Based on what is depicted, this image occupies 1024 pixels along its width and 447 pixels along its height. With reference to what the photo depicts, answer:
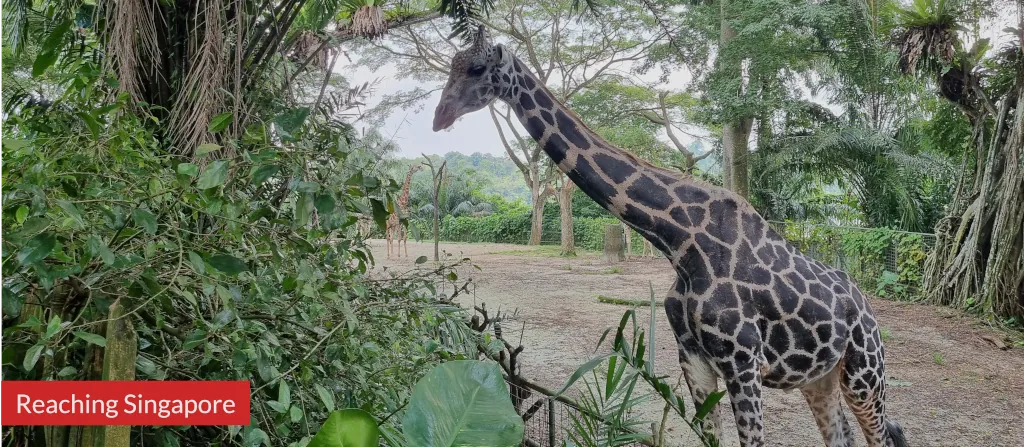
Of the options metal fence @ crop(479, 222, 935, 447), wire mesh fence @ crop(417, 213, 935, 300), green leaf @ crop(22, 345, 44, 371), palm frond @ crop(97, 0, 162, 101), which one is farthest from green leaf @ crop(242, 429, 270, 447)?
wire mesh fence @ crop(417, 213, 935, 300)

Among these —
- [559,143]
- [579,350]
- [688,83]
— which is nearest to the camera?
[559,143]

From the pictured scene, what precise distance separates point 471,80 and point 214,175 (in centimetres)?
143

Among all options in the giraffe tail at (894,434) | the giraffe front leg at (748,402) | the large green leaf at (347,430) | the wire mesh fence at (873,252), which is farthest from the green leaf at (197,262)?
the wire mesh fence at (873,252)

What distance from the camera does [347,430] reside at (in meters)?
0.59

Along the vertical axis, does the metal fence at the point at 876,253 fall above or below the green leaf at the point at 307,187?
below

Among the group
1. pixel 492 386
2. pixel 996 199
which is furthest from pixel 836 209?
pixel 492 386

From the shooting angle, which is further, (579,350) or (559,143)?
(579,350)

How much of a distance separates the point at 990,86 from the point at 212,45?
826 cm

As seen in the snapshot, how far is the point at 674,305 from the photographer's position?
2.06m

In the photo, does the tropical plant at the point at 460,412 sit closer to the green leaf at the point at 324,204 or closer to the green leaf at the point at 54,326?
the green leaf at the point at 324,204

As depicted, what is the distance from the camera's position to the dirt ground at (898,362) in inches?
145

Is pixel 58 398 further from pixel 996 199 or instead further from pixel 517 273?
pixel 517 273

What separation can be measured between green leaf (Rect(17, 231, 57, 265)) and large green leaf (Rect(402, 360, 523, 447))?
47 cm

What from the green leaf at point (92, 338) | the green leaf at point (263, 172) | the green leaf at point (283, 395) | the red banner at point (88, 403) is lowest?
the green leaf at point (283, 395)
